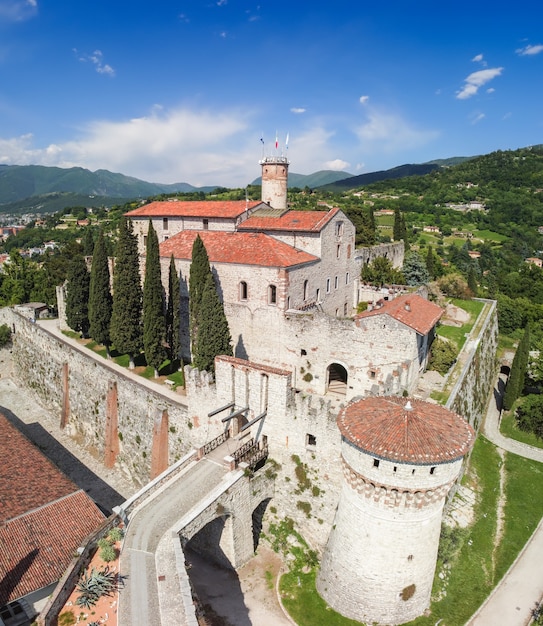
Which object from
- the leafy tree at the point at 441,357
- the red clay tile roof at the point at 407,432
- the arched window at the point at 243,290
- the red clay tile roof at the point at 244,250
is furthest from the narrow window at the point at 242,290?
the red clay tile roof at the point at 407,432

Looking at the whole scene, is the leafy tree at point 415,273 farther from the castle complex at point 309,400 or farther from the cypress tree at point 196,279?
the cypress tree at point 196,279

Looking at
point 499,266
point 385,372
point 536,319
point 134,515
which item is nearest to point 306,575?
point 134,515

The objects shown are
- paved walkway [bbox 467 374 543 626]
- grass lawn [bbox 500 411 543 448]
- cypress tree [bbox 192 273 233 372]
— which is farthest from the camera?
grass lawn [bbox 500 411 543 448]

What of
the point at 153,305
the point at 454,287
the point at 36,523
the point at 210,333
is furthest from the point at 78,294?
the point at 454,287

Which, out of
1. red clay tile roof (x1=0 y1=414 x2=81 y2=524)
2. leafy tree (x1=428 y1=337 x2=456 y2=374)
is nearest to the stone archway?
leafy tree (x1=428 y1=337 x2=456 y2=374)

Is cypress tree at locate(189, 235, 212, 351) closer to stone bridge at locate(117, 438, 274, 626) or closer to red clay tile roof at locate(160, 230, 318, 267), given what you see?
red clay tile roof at locate(160, 230, 318, 267)

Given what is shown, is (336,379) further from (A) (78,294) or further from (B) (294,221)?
(A) (78,294)
